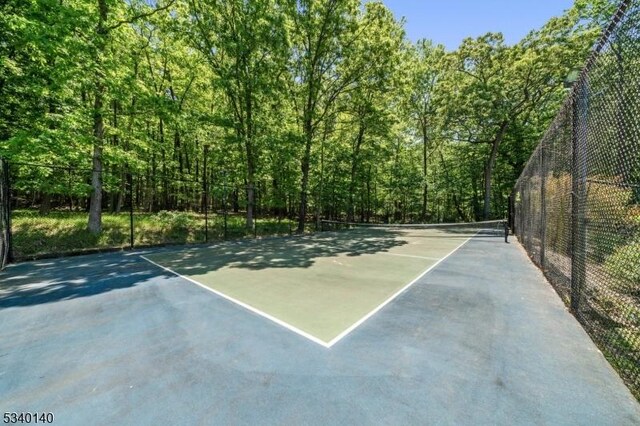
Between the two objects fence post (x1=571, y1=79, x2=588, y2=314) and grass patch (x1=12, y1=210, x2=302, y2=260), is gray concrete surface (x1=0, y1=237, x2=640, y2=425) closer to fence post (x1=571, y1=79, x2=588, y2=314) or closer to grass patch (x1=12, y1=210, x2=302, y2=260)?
fence post (x1=571, y1=79, x2=588, y2=314)

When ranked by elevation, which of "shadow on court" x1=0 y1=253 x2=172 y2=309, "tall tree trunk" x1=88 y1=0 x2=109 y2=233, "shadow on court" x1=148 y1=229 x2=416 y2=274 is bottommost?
"shadow on court" x1=148 y1=229 x2=416 y2=274

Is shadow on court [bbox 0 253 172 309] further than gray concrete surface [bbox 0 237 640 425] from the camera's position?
Yes

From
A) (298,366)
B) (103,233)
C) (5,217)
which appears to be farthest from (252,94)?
(298,366)

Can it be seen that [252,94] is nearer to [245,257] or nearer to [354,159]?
[354,159]

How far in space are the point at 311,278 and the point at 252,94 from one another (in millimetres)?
13464

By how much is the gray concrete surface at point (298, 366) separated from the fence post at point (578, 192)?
0.58 metres

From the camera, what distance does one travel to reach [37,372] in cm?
275

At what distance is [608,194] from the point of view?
3.09 metres

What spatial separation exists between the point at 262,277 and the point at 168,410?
4315 millimetres

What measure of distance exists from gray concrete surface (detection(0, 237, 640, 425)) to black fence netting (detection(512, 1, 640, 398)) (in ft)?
1.04

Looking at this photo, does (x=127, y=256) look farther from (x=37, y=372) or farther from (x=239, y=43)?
(x=239, y=43)

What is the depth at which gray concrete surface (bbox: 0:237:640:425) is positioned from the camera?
2193 millimetres

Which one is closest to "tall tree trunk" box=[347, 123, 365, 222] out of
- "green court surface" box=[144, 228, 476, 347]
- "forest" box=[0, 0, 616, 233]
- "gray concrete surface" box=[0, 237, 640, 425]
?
"forest" box=[0, 0, 616, 233]

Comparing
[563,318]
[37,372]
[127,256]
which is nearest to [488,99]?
[563,318]
